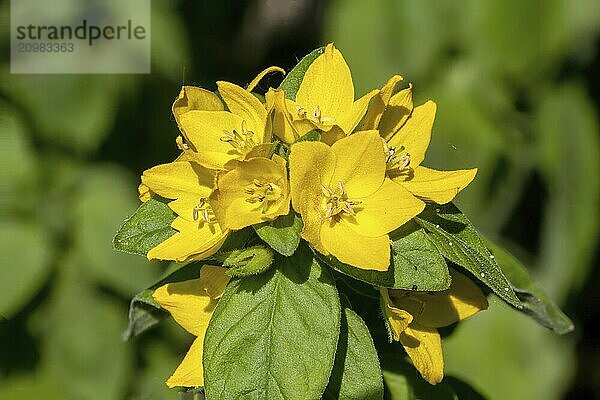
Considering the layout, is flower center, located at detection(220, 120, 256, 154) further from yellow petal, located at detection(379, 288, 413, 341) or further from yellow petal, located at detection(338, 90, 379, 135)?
yellow petal, located at detection(379, 288, 413, 341)

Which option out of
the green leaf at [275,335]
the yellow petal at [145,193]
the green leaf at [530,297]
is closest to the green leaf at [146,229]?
the yellow petal at [145,193]

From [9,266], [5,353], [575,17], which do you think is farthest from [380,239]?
[575,17]

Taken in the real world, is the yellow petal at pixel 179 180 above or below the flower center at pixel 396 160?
below

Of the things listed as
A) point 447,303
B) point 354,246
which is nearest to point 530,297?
point 447,303

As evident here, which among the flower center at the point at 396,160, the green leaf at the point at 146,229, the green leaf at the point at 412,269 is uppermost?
the flower center at the point at 396,160

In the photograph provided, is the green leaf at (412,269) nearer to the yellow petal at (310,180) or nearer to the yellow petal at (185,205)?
the yellow petal at (310,180)

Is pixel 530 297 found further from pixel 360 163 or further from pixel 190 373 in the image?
pixel 190 373
